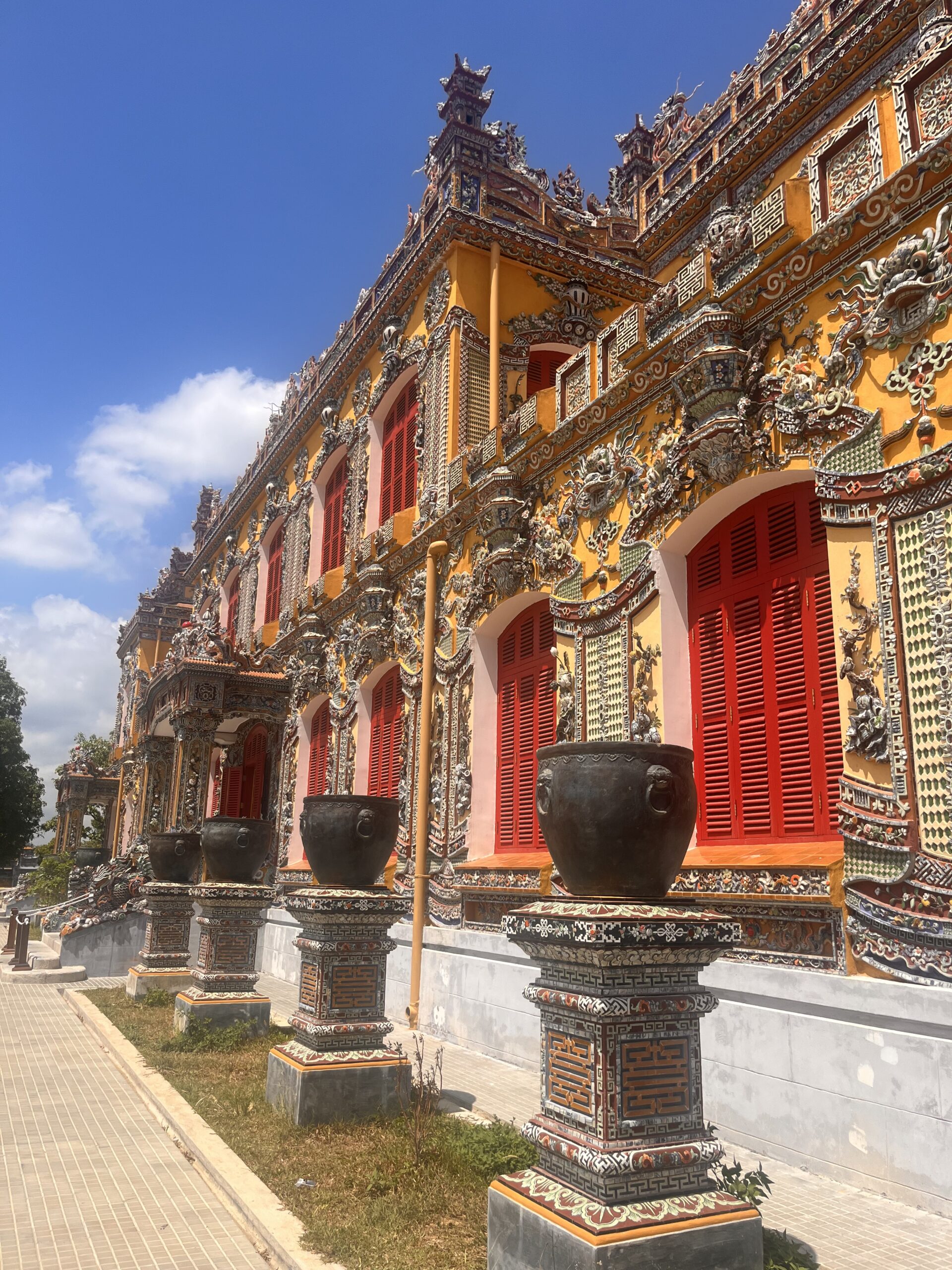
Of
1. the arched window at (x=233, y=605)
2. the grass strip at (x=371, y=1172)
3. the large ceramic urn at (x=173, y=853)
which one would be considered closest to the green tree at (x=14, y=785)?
the arched window at (x=233, y=605)

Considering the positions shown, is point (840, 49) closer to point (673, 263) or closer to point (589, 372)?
point (673, 263)

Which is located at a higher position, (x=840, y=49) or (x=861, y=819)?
(x=840, y=49)

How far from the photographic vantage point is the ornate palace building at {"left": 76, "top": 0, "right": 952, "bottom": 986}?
20.6ft

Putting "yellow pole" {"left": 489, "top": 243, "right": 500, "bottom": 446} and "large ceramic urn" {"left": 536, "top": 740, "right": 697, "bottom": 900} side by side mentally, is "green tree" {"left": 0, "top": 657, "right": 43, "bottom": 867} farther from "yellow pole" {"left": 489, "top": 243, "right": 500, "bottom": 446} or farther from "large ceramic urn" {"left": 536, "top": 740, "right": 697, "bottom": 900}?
"large ceramic urn" {"left": 536, "top": 740, "right": 697, "bottom": 900}

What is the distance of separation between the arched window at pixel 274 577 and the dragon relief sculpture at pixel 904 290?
1684 cm

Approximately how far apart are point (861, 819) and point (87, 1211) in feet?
16.6

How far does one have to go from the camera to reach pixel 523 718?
→ 11.2 meters

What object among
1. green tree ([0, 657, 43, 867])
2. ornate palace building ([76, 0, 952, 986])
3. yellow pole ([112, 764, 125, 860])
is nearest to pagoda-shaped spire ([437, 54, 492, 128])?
ornate palace building ([76, 0, 952, 986])

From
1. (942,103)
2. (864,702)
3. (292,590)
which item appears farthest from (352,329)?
(864,702)

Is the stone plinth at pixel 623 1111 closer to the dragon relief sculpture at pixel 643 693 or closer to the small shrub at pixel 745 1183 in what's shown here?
the small shrub at pixel 745 1183

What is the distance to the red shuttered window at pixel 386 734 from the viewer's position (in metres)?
14.6

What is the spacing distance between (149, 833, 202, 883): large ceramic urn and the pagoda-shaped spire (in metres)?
11.5

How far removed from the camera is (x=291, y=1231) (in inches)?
182

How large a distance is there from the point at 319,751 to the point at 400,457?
5817mm
